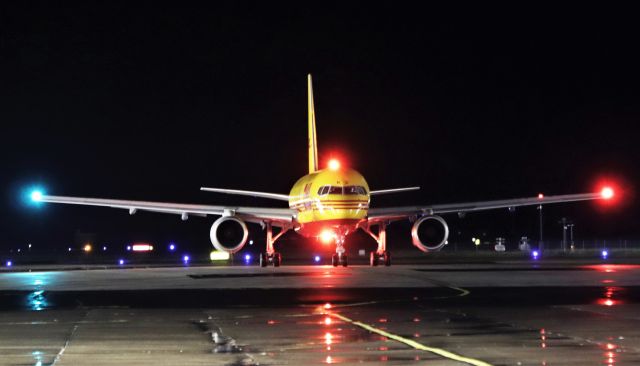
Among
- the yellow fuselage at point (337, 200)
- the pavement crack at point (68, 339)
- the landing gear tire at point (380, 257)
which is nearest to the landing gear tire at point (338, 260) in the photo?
the yellow fuselage at point (337, 200)

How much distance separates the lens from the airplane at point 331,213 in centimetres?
4444

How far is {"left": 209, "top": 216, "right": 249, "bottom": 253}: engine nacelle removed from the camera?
47.7 metres

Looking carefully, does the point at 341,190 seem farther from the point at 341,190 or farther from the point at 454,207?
the point at 454,207

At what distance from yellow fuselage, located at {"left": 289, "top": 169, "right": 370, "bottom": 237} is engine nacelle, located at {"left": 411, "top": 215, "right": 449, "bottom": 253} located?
386cm

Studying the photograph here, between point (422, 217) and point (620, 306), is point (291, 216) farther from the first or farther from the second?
point (620, 306)

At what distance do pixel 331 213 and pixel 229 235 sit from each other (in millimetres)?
6304

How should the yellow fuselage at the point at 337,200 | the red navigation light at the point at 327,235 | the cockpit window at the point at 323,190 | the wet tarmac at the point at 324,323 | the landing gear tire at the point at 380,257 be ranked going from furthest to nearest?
1. the landing gear tire at the point at 380,257
2. the red navigation light at the point at 327,235
3. the cockpit window at the point at 323,190
4. the yellow fuselage at the point at 337,200
5. the wet tarmac at the point at 324,323

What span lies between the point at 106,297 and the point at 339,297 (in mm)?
5982

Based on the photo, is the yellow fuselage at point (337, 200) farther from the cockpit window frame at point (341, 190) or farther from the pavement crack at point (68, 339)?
the pavement crack at point (68, 339)

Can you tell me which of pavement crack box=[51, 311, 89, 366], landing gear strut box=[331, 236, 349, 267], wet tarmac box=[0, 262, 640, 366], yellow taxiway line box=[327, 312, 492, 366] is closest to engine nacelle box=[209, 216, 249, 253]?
landing gear strut box=[331, 236, 349, 267]

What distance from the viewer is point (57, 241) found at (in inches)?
4833

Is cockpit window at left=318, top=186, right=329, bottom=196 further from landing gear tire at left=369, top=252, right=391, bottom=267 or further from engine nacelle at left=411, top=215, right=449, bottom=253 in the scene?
engine nacelle at left=411, top=215, right=449, bottom=253

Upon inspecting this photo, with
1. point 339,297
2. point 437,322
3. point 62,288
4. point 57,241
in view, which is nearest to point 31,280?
point 62,288

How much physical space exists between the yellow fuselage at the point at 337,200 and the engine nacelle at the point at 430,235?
152 inches
